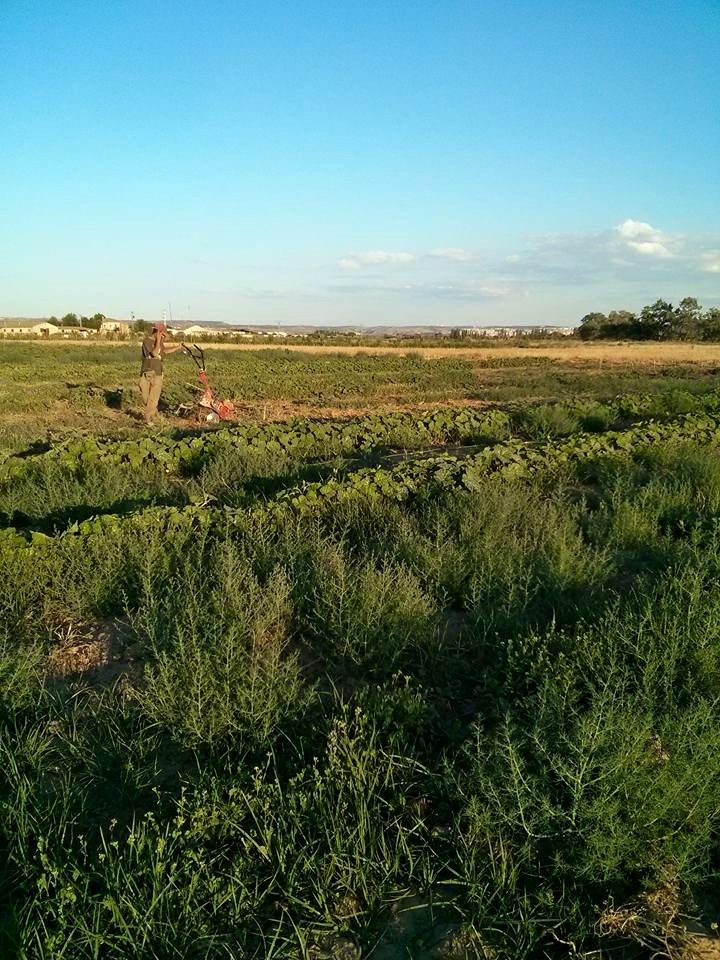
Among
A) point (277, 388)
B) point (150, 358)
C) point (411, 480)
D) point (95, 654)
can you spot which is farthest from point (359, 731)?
point (277, 388)

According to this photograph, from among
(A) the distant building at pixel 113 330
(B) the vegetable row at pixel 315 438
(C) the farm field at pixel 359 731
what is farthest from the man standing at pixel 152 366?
(A) the distant building at pixel 113 330

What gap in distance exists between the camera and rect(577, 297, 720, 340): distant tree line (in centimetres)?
7394

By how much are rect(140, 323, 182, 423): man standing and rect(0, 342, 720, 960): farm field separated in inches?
277

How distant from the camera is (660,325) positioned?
7744 cm

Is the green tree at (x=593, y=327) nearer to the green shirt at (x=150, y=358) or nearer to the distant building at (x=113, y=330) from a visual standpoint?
the distant building at (x=113, y=330)

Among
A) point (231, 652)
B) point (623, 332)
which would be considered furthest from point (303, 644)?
point (623, 332)

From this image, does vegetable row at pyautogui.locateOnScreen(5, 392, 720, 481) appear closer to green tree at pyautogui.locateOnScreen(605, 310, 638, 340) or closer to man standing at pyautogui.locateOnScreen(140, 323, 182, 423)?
man standing at pyautogui.locateOnScreen(140, 323, 182, 423)

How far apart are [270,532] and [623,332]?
281 feet

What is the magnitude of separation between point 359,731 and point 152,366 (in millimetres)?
11950

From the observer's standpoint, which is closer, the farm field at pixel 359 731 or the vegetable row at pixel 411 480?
the farm field at pixel 359 731

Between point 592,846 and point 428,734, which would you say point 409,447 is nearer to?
point 428,734

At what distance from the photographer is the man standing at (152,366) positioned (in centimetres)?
1338

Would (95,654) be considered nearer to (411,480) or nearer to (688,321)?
(411,480)

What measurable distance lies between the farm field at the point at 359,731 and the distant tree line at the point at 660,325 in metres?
77.9
